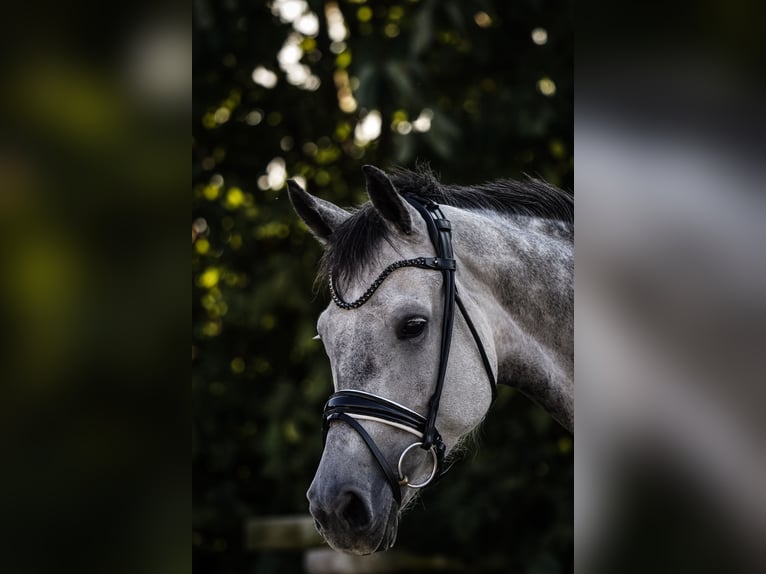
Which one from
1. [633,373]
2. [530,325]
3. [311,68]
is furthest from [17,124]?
[311,68]

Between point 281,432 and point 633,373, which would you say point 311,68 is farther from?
point 633,373

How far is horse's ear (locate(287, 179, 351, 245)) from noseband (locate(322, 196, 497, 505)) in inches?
9.6

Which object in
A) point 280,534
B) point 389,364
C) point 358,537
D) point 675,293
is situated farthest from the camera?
point 280,534

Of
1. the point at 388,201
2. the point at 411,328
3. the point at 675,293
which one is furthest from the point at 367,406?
the point at 675,293

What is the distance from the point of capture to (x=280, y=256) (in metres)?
5.52

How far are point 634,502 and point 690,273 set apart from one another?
0.24 meters

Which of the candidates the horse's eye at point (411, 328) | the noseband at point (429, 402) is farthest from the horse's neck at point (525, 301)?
the horse's eye at point (411, 328)

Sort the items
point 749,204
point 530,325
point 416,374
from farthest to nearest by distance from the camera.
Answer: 1. point 530,325
2. point 416,374
3. point 749,204

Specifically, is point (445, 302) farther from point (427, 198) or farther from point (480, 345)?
point (427, 198)

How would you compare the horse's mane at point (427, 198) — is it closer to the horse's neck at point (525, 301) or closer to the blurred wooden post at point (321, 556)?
the horse's neck at point (525, 301)

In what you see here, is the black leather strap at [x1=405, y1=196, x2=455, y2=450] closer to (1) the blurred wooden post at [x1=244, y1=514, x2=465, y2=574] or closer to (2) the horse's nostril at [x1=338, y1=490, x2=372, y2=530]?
(2) the horse's nostril at [x1=338, y1=490, x2=372, y2=530]

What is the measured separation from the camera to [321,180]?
5.83 m

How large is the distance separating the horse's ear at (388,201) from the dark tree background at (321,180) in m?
2.56

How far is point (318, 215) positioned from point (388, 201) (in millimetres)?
306
